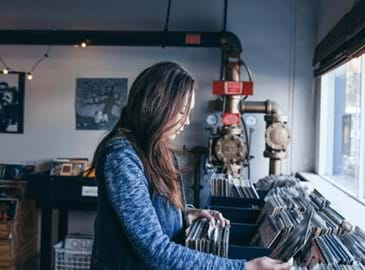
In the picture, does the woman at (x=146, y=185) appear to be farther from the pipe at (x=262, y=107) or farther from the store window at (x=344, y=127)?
the pipe at (x=262, y=107)

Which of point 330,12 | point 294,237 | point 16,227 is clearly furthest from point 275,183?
point 16,227

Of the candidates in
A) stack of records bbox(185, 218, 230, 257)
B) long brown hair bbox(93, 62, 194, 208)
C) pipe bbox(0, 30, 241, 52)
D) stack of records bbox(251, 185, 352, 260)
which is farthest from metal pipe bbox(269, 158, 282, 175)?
long brown hair bbox(93, 62, 194, 208)

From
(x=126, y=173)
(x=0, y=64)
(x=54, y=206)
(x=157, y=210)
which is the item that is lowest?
(x=54, y=206)

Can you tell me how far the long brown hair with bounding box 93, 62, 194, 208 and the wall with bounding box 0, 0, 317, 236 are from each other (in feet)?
8.92

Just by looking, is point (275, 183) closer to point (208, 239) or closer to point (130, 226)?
point (208, 239)

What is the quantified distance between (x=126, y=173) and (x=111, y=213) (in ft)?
0.41

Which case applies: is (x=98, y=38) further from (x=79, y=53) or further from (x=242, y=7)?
(x=242, y=7)

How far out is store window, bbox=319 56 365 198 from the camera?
→ 2.68 m

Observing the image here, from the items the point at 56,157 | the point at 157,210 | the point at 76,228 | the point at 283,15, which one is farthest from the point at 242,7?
the point at 157,210

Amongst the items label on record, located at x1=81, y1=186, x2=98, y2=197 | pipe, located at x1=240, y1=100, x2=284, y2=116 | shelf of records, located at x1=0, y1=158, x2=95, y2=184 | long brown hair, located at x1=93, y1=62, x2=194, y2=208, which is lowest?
label on record, located at x1=81, y1=186, x2=98, y2=197

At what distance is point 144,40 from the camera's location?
3.76 metres

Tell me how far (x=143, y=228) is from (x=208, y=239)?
36 centimetres

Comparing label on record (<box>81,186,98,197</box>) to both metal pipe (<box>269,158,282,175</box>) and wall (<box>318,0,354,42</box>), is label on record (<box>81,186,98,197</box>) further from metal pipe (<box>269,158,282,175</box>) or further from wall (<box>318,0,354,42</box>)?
wall (<box>318,0,354,42</box>)

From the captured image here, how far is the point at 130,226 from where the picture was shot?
103cm
